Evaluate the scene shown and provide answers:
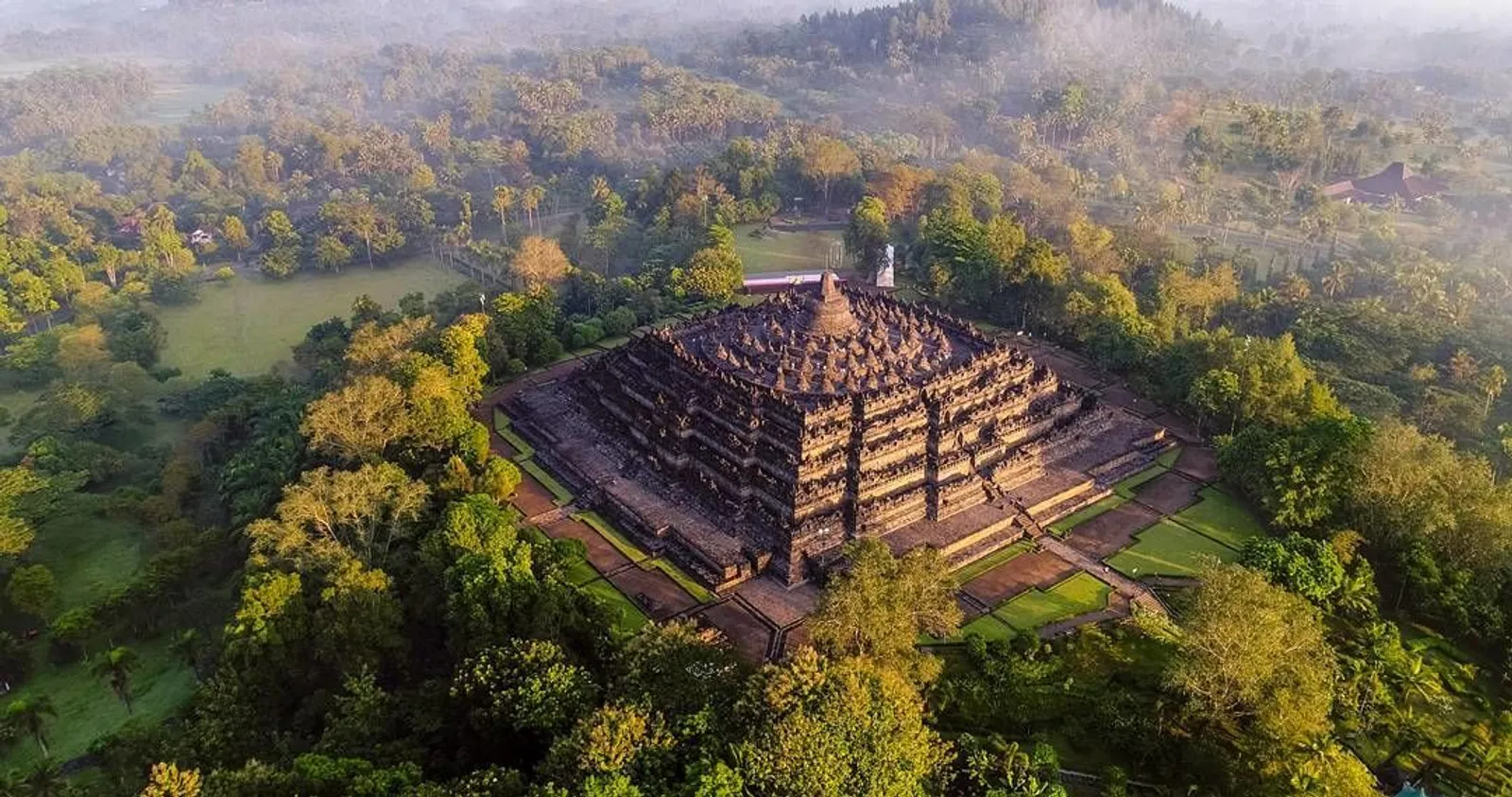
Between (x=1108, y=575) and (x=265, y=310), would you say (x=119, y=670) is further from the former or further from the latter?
(x=265, y=310)

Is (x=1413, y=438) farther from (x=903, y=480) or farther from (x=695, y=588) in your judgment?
(x=695, y=588)

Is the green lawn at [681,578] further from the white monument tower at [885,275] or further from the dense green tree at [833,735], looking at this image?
the white monument tower at [885,275]

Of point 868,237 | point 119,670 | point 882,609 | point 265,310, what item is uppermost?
point 882,609

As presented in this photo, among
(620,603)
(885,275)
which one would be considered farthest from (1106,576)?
(885,275)

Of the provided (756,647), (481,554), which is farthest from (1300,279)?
(481,554)

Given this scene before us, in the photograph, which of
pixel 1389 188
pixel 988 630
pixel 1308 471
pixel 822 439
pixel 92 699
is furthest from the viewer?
pixel 1389 188

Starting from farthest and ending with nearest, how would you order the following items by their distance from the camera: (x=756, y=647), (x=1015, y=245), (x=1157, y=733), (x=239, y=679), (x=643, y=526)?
(x=1015, y=245)
(x=643, y=526)
(x=756, y=647)
(x=239, y=679)
(x=1157, y=733)
